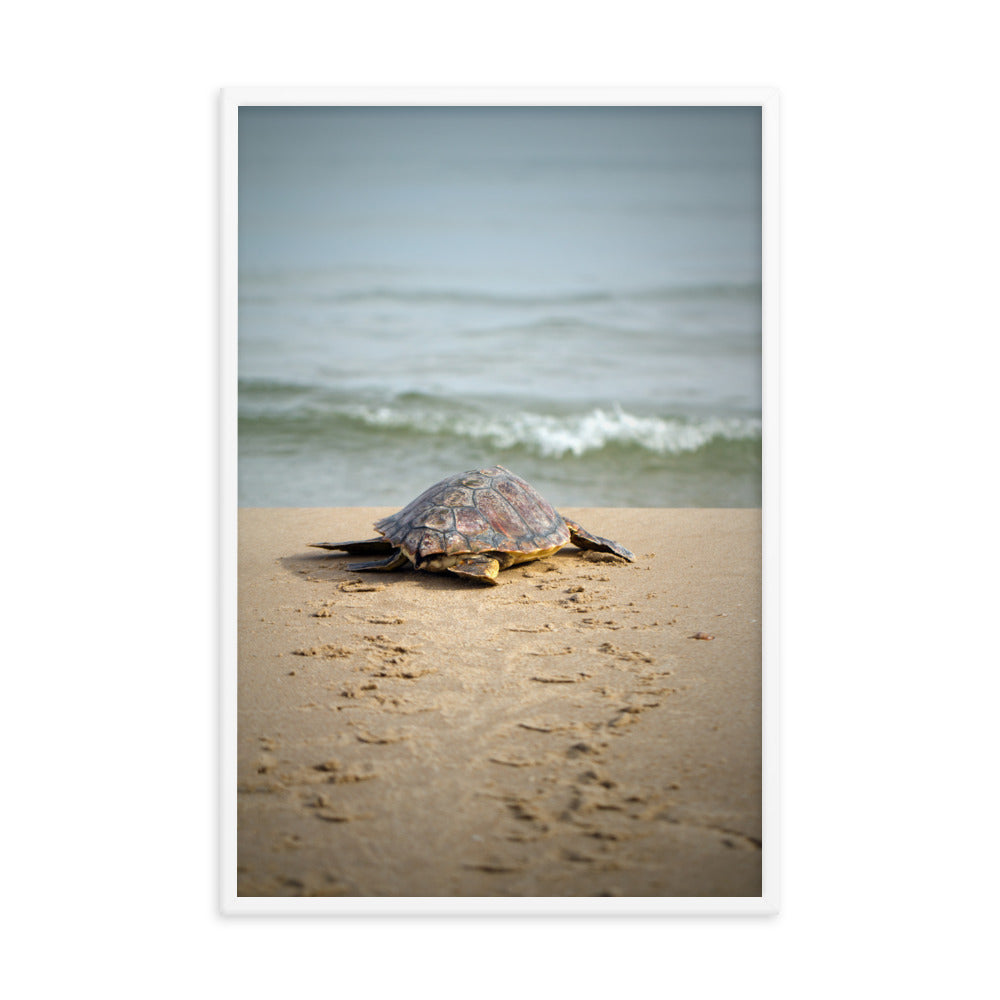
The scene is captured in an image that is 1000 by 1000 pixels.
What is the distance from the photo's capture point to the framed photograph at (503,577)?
2.04 m

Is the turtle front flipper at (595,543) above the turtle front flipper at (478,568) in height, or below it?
above

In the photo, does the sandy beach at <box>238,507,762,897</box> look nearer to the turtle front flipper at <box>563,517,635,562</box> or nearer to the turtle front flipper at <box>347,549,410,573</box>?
the turtle front flipper at <box>347,549,410,573</box>

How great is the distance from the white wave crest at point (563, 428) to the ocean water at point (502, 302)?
2 centimetres

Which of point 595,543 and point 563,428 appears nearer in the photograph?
point 595,543

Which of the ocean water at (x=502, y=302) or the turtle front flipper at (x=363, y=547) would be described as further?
the turtle front flipper at (x=363, y=547)

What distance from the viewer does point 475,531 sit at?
12.6ft

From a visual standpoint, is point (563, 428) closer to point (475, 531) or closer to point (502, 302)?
point (502, 302)

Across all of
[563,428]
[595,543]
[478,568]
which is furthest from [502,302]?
[478,568]

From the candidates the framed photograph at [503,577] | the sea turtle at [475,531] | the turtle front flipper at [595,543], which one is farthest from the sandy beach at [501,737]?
the turtle front flipper at [595,543]

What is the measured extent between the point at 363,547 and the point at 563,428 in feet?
15.1

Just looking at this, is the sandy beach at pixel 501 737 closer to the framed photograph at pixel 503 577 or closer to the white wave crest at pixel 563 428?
the framed photograph at pixel 503 577
